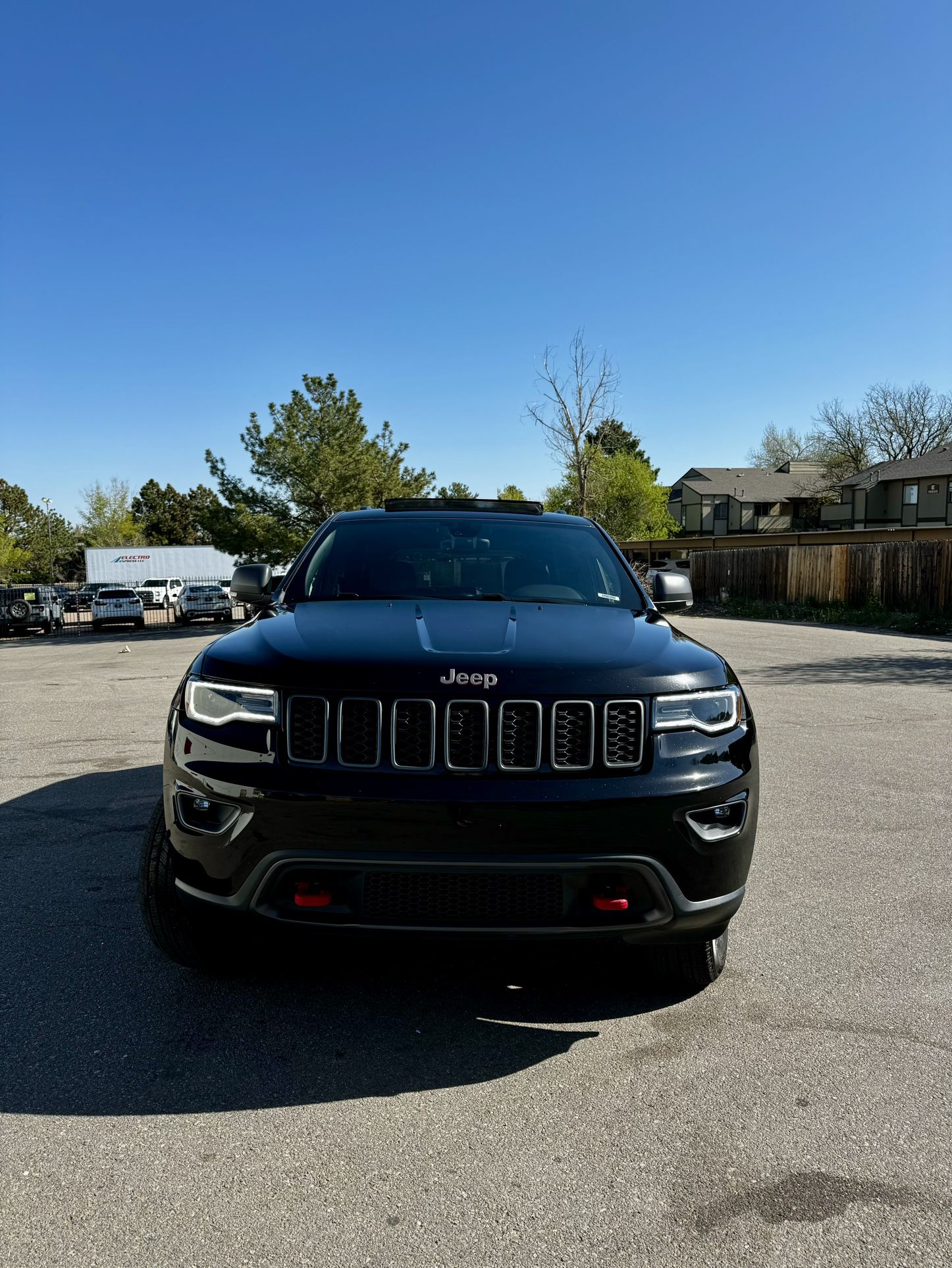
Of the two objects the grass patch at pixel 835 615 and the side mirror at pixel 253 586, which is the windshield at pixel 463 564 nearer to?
→ the side mirror at pixel 253 586

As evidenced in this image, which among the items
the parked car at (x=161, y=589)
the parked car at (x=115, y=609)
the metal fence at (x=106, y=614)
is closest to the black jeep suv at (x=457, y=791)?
the metal fence at (x=106, y=614)

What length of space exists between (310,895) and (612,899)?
0.85 m

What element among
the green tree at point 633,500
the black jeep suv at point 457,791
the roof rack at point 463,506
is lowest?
the black jeep suv at point 457,791

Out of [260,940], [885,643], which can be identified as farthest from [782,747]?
[885,643]

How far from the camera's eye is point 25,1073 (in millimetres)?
2609

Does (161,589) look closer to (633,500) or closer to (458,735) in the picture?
(633,500)

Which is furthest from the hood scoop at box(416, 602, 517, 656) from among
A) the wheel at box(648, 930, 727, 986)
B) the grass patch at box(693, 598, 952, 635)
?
the grass patch at box(693, 598, 952, 635)

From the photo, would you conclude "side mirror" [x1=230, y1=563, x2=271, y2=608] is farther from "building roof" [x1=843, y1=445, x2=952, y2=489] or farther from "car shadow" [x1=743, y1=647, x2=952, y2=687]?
"building roof" [x1=843, y1=445, x2=952, y2=489]

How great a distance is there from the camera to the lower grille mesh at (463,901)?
8.28ft

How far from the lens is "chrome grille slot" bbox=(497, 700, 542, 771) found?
8.45ft

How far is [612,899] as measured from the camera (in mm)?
2566

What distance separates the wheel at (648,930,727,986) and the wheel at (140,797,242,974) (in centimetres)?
138

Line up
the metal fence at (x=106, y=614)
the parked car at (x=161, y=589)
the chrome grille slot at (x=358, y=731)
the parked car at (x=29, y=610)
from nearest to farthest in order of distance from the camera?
the chrome grille slot at (x=358, y=731), the parked car at (x=29, y=610), the metal fence at (x=106, y=614), the parked car at (x=161, y=589)

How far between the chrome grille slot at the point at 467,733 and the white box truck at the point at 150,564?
5095cm
